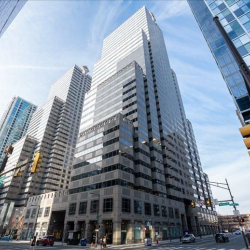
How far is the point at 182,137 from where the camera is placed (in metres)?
98.7

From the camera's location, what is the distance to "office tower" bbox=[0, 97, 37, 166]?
6442 inches

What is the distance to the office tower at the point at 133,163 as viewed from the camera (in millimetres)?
47062

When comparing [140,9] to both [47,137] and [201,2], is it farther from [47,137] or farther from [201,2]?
[47,137]

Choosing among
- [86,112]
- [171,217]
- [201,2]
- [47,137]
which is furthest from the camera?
[47,137]

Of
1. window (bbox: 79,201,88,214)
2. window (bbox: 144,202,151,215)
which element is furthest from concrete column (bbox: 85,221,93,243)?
window (bbox: 144,202,151,215)

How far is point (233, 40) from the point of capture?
34906 mm

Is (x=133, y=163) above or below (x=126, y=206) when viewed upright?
above

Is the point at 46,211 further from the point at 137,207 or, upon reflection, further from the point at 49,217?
the point at 137,207

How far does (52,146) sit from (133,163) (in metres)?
79.2

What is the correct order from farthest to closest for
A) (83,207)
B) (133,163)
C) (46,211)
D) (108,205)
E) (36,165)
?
(46,211) < (133,163) < (83,207) < (108,205) < (36,165)

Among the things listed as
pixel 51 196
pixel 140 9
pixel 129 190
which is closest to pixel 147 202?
pixel 129 190

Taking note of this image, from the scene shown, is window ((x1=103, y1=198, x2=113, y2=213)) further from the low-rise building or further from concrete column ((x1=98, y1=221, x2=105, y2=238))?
the low-rise building

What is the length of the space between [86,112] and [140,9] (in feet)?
312

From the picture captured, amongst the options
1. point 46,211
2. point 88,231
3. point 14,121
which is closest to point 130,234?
point 88,231
